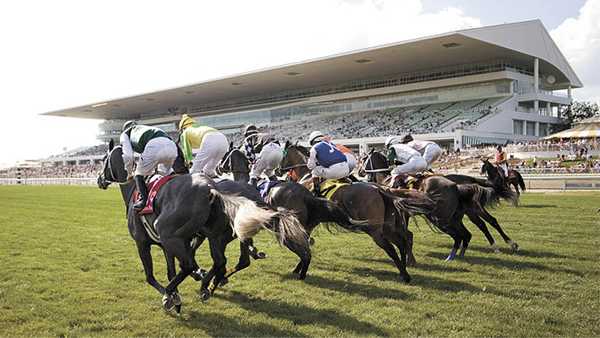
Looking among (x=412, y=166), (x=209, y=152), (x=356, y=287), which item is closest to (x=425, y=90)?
(x=412, y=166)

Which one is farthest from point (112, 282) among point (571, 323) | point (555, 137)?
point (555, 137)

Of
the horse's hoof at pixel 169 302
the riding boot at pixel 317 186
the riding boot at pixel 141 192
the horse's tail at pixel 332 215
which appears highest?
the riding boot at pixel 141 192

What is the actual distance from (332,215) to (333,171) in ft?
3.41

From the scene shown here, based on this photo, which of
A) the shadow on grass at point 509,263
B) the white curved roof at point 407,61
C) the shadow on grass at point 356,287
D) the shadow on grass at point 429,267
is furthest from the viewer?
the white curved roof at point 407,61

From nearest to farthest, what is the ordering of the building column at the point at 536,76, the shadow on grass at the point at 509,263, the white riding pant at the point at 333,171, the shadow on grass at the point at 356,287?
the shadow on grass at the point at 356,287, the shadow on grass at the point at 509,263, the white riding pant at the point at 333,171, the building column at the point at 536,76

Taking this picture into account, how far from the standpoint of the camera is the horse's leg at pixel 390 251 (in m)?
5.93

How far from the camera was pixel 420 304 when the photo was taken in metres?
4.96

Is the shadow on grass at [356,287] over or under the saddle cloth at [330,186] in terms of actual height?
under

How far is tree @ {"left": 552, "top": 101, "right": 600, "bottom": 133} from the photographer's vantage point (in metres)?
45.0

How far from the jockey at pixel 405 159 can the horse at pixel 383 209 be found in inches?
37.7

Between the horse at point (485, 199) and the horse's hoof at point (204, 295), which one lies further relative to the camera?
the horse at point (485, 199)

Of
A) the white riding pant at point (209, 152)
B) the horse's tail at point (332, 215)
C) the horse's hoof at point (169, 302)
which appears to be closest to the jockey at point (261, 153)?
the white riding pant at point (209, 152)

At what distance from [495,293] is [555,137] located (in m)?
31.0

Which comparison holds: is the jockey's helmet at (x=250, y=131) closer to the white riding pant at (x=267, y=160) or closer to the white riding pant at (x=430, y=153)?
the white riding pant at (x=267, y=160)
